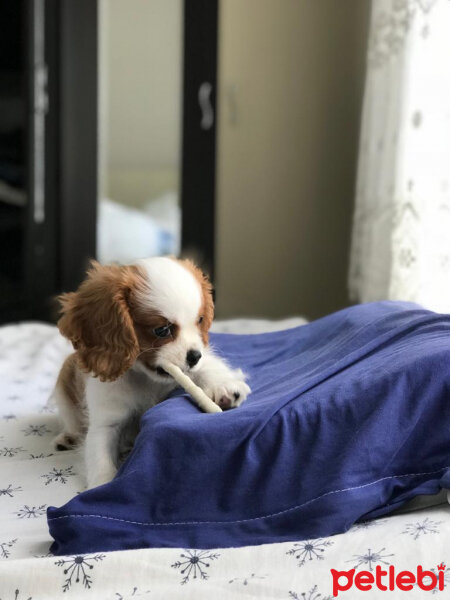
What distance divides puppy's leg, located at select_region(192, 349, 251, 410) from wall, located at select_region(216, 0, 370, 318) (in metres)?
2.84

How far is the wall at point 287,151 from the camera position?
13.4 ft

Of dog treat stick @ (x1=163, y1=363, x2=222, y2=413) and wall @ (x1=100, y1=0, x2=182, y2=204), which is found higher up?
wall @ (x1=100, y1=0, x2=182, y2=204)

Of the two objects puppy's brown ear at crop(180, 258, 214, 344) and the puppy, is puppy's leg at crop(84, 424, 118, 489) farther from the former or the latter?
puppy's brown ear at crop(180, 258, 214, 344)

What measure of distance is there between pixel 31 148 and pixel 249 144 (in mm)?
1258

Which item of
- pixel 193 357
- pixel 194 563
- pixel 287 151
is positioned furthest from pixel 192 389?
pixel 287 151

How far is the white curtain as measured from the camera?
103 inches

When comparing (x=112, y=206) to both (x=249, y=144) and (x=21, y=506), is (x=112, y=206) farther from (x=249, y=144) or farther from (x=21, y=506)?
(x=21, y=506)

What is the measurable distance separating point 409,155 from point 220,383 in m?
1.66

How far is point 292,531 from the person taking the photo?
1.15m

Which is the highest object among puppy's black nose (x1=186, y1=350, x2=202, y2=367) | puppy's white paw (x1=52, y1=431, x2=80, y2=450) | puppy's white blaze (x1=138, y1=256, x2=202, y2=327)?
puppy's white blaze (x1=138, y1=256, x2=202, y2=327)

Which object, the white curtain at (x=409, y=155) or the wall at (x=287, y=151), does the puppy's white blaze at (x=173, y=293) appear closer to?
the white curtain at (x=409, y=155)

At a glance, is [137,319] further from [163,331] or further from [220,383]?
[220,383]

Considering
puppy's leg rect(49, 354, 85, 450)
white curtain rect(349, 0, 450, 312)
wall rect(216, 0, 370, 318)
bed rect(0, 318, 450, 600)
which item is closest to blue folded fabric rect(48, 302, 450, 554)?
bed rect(0, 318, 450, 600)

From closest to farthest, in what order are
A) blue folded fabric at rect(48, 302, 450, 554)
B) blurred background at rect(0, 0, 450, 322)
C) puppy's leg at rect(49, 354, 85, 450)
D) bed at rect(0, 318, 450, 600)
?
bed at rect(0, 318, 450, 600)
blue folded fabric at rect(48, 302, 450, 554)
puppy's leg at rect(49, 354, 85, 450)
blurred background at rect(0, 0, 450, 322)
